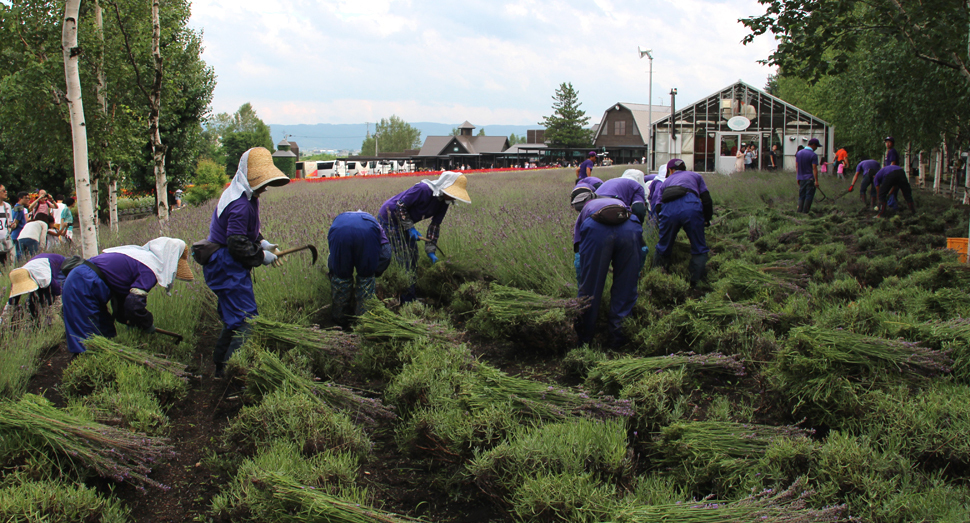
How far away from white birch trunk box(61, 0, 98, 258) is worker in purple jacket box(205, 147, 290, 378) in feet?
7.25

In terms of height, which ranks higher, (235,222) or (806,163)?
(806,163)

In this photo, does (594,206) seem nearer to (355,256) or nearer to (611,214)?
(611,214)

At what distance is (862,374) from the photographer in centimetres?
338

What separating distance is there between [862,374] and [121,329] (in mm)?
5160

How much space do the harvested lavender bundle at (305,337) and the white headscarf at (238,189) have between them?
82 centimetres

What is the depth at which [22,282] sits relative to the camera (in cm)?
491

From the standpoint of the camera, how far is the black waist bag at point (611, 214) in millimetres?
4762

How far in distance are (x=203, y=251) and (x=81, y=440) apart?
5.20ft

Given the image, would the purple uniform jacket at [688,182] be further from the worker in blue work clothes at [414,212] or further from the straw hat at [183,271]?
the straw hat at [183,271]

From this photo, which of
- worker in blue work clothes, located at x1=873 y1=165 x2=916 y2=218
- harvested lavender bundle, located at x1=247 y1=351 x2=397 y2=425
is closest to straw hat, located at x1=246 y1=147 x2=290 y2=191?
harvested lavender bundle, located at x1=247 y1=351 x2=397 y2=425

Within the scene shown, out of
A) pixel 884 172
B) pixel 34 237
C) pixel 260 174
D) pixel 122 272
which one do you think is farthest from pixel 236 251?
pixel 884 172

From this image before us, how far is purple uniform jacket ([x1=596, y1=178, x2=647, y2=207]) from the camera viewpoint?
19.1 ft

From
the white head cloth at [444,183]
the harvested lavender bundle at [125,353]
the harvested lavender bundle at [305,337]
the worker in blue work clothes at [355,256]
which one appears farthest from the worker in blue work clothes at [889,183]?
the harvested lavender bundle at [125,353]

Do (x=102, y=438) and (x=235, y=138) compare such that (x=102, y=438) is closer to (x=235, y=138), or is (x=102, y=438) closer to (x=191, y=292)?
(x=191, y=292)
